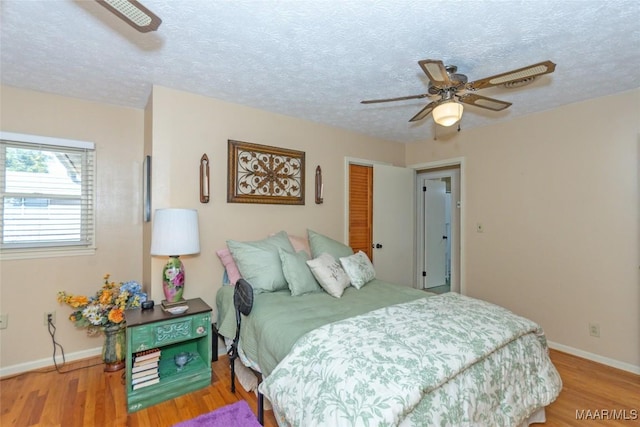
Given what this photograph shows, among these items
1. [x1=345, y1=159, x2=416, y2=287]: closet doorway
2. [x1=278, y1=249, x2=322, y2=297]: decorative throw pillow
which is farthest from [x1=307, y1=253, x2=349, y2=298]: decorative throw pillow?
[x1=345, y1=159, x2=416, y2=287]: closet doorway

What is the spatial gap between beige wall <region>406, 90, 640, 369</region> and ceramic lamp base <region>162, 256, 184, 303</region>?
3.23 m

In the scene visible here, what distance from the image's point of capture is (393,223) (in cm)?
413

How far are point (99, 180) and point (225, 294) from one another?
1621mm

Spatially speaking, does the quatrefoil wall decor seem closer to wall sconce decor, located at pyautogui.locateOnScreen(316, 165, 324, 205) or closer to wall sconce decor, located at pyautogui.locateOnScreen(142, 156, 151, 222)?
wall sconce decor, located at pyautogui.locateOnScreen(316, 165, 324, 205)

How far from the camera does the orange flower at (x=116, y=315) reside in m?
2.36

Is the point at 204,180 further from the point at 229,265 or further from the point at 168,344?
the point at 168,344

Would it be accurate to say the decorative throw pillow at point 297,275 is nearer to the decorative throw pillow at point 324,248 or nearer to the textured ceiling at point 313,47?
the decorative throw pillow at point 324,248

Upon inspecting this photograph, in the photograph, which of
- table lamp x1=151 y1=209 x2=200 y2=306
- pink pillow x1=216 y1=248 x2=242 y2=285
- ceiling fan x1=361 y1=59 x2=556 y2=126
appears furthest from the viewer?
pink pillow x1=216 y1=248 x2=242 y2=285

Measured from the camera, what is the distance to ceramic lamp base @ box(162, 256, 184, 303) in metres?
2.34

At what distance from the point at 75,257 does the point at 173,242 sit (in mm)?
1203

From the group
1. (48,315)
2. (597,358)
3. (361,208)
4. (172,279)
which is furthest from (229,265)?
(597,358)

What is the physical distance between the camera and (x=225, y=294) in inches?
99.3

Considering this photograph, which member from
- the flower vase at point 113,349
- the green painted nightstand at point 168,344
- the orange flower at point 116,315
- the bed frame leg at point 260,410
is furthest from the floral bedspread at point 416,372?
the flower vase at point 113,349

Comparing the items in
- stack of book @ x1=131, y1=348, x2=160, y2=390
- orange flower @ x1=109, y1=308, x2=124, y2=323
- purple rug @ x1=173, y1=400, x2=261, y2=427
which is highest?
orange flower @ x1=109, y1=308, x2=124, y2=323
